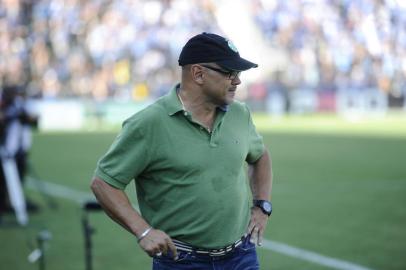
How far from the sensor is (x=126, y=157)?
3959 millimetres

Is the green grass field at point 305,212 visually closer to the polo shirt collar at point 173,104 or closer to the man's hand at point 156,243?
the polo shirt collar at point 173,104

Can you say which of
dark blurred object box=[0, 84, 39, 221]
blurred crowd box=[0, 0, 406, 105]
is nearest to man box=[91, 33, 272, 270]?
dark blurred object box=[0, 84, 39, 221]

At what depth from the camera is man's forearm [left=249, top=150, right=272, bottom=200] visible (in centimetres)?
455

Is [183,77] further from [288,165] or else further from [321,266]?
[288,165]

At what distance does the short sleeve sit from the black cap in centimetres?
45

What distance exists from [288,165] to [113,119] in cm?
1604

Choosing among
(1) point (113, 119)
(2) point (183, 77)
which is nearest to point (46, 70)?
(1) point (113, 119)

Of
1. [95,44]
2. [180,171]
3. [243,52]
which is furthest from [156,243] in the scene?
[243,52]

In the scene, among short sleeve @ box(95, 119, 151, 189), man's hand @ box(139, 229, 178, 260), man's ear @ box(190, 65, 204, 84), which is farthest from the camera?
man's ear @ box(190, 65, 204, 84)

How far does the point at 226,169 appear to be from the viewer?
410cm

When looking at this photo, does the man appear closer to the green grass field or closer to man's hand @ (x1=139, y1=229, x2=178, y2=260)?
man's hand @ (x1=139, y1=229, x2=178, y2=260)

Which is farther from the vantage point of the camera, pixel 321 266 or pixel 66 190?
pixel 66 190

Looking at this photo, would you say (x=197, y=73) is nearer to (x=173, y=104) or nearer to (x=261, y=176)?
(x=173, y=104)

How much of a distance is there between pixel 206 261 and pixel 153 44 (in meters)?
35.2
